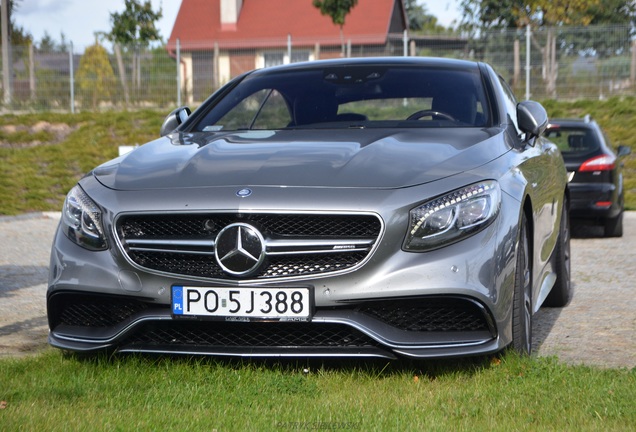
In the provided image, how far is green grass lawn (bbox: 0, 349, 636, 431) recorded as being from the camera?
3.71 meters

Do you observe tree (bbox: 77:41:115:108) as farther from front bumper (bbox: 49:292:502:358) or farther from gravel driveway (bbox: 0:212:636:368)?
front bumper (bbox: 49:292:502:358)

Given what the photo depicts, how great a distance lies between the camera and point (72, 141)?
2148 cm

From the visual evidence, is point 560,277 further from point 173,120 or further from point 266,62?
point 266,62

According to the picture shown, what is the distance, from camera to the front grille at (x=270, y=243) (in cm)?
421

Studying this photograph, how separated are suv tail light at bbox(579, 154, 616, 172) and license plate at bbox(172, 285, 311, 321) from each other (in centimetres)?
826

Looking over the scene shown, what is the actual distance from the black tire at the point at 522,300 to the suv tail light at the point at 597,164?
7.15 m

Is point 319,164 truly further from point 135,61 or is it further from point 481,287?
point 135,61

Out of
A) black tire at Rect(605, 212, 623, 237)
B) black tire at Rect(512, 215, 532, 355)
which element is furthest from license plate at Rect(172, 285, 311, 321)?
→ black tire at Rect(605, 212, 623, 237)

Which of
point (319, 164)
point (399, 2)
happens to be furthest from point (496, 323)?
point (399, 2)

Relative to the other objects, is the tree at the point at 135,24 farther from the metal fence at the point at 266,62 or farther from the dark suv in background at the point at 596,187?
the dark suv in background at the point at 596,187

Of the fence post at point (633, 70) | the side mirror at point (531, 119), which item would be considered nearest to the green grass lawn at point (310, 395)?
the side mirror at point (531, 119)

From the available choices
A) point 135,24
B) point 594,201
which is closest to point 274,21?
point 135,24

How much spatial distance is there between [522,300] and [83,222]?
196 centimetres

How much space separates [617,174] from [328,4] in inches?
734
